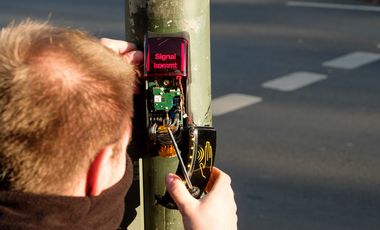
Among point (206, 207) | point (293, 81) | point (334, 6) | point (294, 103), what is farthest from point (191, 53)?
point (334, 6)

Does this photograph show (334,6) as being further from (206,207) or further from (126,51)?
(206,207)

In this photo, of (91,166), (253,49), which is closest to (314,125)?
(253,49)

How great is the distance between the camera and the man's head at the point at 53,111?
1.67 metres

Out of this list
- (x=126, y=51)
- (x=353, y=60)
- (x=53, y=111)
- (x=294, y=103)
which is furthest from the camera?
(x=353, y=60)

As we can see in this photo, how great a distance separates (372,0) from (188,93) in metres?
10.6

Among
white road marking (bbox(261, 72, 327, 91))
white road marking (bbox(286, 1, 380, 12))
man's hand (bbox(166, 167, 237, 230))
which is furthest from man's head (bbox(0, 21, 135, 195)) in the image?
white road marking (bbox(286, 1, 380, 12))

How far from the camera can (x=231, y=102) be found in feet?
25.6

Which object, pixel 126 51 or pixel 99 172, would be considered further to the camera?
pixel 126 51

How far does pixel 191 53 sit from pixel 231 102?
5524 millimetres

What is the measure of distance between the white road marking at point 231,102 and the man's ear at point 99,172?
Result: 5645 millimetres

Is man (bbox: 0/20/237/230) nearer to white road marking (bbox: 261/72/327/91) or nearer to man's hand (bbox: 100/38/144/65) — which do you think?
man's hand (bbox: 100/38/144/65)

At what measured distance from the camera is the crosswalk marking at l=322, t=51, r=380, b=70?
29.4 feet

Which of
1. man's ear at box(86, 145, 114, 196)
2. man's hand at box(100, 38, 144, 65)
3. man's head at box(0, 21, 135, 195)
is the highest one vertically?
man's hand at box(100, 38, 144, 65)

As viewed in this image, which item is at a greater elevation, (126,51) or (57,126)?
(126,51)
